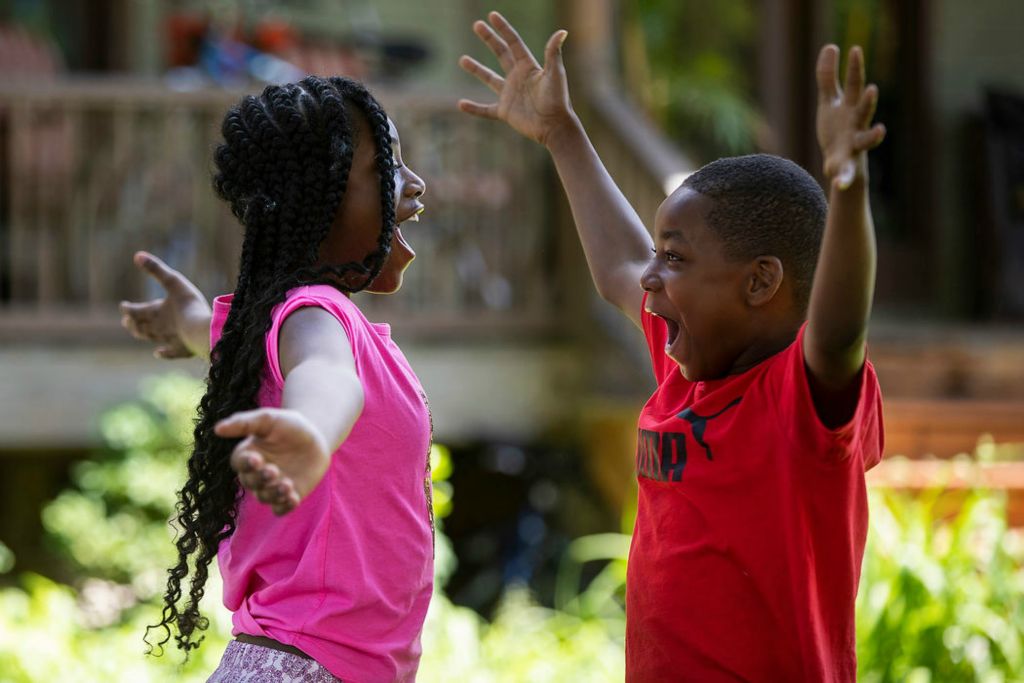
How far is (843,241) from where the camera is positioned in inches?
72.8

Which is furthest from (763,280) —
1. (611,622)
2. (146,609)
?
(146,609)

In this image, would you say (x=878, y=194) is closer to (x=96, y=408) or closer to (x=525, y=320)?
(x=525, y=320)

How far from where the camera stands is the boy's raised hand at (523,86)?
2711 mm

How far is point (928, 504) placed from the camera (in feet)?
14.4

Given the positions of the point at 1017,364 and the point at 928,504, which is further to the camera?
the point at 1017,364

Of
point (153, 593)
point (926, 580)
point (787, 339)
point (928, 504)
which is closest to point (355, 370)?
point (787, 339)

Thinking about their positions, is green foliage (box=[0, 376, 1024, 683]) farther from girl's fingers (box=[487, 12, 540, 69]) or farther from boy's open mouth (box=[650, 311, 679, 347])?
boy's open mouth (box=[650, 311, 679, 347])

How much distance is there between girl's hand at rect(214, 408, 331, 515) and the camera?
163 cm

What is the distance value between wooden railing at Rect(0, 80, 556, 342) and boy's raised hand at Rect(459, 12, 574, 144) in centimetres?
422

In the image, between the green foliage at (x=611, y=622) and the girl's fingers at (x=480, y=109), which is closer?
the girl's fingers at (x=480, y=109)

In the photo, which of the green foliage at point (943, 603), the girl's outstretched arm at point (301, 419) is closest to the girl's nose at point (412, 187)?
the girl's outstretched arm at point (301, 419)

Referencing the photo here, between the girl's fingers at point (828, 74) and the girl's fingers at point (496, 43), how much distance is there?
101 centimetres

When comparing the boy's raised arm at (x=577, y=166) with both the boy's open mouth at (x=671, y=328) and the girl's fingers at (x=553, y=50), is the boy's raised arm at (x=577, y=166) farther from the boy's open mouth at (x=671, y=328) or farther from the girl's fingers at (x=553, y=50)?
the boy's open mouth at (x=671, y=328)

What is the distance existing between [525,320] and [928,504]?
320 centimetres
